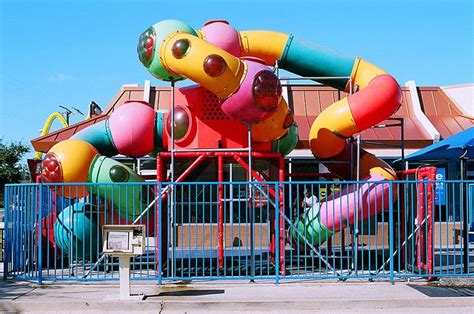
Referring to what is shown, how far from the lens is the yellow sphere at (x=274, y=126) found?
11.8m

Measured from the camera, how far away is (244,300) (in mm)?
9320

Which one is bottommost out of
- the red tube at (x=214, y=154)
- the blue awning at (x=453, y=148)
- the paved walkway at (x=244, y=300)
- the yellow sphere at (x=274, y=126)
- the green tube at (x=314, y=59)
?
the paved walkway at (x=244, y=300)

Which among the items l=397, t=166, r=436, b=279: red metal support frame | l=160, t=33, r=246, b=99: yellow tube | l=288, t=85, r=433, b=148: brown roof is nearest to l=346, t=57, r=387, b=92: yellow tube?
l=397, t=166, r=436, b=279: red metal support frame

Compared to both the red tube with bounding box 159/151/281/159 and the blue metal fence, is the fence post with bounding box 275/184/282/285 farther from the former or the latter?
the red tube with bounding box 159/151/281/159

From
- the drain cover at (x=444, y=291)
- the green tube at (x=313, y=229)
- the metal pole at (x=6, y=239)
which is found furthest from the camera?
the green tube at (x=313, y=229)

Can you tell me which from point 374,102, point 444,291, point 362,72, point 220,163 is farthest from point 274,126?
point 444,291

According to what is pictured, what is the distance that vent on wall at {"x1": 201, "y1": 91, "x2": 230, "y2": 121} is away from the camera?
12.2m

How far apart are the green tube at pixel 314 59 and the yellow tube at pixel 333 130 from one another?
0.80m

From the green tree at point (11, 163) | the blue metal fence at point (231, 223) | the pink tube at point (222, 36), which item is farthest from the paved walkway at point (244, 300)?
the green tree at point (11, 163)

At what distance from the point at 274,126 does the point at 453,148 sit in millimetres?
3400

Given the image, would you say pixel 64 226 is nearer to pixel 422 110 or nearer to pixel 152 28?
pixel 152 28

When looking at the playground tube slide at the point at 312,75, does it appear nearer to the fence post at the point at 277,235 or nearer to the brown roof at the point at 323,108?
the fence post at the point at 277,235

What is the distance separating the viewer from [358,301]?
30.3 ft

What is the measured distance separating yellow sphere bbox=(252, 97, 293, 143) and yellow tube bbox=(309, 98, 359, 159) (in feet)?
2.57
